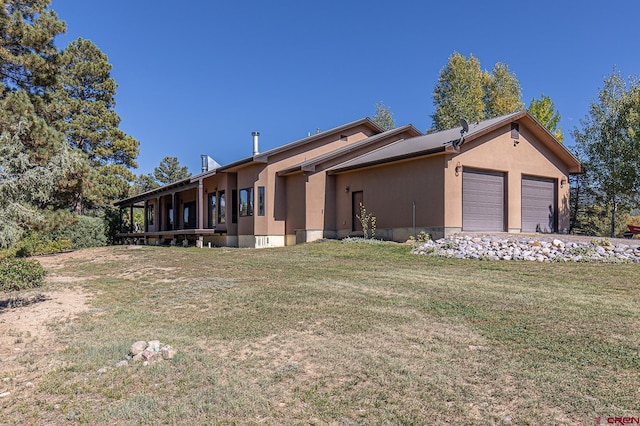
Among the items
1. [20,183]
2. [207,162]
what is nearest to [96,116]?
[207,162]

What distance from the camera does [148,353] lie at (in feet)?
13.8

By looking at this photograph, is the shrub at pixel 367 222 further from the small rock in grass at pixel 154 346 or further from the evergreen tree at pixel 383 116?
the evergreen tree at pixel 383 116

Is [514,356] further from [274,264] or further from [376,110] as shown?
[376,110]

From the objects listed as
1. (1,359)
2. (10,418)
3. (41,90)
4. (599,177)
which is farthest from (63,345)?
(599,177)

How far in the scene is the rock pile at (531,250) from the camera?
1095 centimetres

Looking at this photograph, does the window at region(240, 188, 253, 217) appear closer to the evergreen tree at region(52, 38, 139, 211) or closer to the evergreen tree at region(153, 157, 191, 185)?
the evergreen tree at region(52, 38, 139, 211)

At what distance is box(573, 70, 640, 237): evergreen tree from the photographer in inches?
838

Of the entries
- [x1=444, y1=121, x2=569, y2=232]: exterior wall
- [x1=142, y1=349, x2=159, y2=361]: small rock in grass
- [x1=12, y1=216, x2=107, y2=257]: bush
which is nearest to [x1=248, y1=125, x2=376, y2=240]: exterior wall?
[x1=444, y1=121, x2=569, y2=232]: exterior wall

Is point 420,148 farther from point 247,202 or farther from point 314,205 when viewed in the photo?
point 247,202

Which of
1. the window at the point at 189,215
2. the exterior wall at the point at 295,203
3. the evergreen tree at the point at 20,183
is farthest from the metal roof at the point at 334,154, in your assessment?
the evergreen tree at the point at 20,183

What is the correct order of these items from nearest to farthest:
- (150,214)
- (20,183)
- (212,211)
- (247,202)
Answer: (20,183), (247,202), (212,211), (150,214)

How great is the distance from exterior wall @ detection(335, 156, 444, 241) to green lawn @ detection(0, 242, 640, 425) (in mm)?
7312

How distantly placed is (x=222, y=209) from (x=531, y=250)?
14.7 metres

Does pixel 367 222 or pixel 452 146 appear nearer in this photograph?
pixel 452 146
